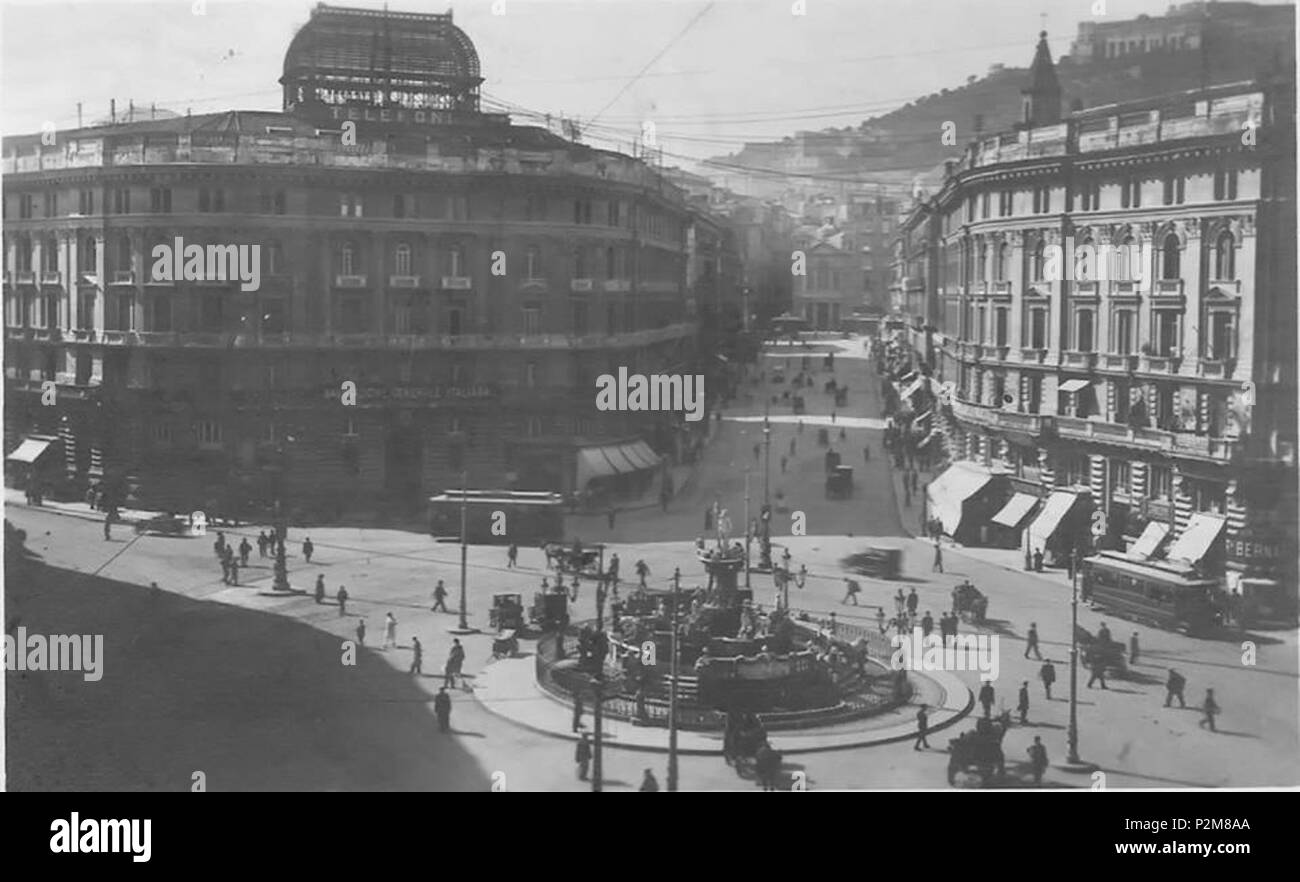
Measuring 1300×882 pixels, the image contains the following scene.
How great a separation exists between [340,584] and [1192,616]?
13.2 metres

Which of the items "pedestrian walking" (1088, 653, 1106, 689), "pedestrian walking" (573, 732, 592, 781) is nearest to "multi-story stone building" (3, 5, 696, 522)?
"pedestrian walking" (573, 732, 592, 781)

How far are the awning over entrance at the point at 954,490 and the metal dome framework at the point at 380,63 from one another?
997cm

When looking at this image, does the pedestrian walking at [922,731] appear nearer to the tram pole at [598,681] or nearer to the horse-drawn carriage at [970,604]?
the horse-drawn carriage at [970,604]

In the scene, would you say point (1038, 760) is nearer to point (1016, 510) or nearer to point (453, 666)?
point (1016, 510)

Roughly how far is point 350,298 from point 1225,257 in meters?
14.1

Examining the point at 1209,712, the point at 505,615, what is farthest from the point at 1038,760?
the point at 505,615

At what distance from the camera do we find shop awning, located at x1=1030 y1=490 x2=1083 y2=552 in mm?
24594

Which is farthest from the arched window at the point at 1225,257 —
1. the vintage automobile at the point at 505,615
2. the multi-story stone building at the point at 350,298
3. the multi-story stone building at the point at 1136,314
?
the vintage automobile at the point at 505,615

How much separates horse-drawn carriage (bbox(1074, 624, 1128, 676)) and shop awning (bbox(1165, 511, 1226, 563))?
76.9 inches

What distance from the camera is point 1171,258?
78.5ft

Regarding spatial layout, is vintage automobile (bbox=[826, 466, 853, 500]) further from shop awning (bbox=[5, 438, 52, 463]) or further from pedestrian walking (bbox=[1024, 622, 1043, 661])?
shop awning (bbox=[5, 438, 52, 463])

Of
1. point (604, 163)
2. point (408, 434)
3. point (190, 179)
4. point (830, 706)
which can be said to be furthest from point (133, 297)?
point (830, 706)

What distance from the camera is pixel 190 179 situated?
24.9m
